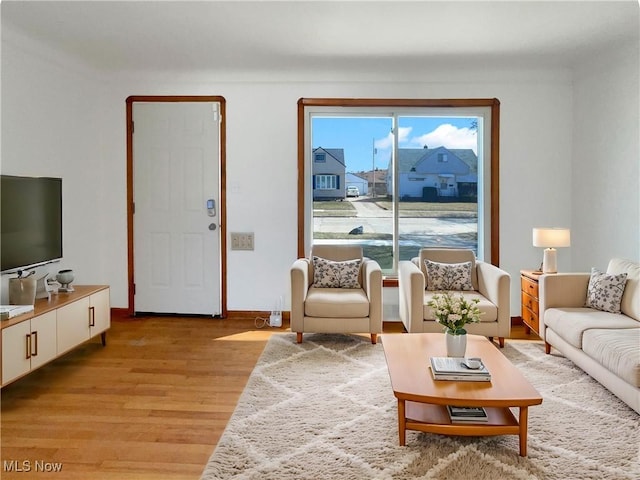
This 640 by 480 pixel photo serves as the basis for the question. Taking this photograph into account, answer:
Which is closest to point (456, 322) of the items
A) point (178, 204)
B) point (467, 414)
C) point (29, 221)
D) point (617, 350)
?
point (467, 414)

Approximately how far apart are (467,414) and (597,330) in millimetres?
1372

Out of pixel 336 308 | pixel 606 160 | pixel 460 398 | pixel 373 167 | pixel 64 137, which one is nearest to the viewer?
pixel 460 398

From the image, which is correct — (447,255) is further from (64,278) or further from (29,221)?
(29,221)

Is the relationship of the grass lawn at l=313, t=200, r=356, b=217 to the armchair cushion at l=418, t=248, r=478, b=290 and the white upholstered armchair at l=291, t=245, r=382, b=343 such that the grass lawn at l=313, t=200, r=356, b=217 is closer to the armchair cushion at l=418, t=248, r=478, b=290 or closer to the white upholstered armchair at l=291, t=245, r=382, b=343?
the armchair cushion at l=418, t=248, r=478, b=290

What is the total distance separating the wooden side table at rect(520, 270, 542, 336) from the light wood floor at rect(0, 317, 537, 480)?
0.23 m

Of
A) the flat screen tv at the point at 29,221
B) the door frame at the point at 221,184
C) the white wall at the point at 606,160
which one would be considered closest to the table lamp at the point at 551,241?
the white wall at the point at 606,160

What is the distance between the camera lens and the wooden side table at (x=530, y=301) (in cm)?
446

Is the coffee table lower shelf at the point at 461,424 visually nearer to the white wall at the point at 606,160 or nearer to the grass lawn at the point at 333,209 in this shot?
the white wall at the point at 606,160

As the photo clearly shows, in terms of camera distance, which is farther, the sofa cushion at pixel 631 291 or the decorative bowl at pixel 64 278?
the decorative bowl at pixel 64 278

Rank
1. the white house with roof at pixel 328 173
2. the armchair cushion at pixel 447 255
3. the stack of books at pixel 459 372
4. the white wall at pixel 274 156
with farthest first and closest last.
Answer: the white house with roof at pixel 328 173, the white wall at pixel 274 156, the armchair cushion at pixel 447 255, the stack of books at pixel 459 372

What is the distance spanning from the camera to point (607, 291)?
3.85 meters

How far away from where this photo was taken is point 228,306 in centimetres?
553

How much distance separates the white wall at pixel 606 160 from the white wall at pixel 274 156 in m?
0.20

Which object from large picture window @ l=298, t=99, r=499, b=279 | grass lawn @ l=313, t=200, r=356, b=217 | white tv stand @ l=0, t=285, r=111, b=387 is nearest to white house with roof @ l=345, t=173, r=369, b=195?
large picture window @ l=298, t=99, r=499, b=279
